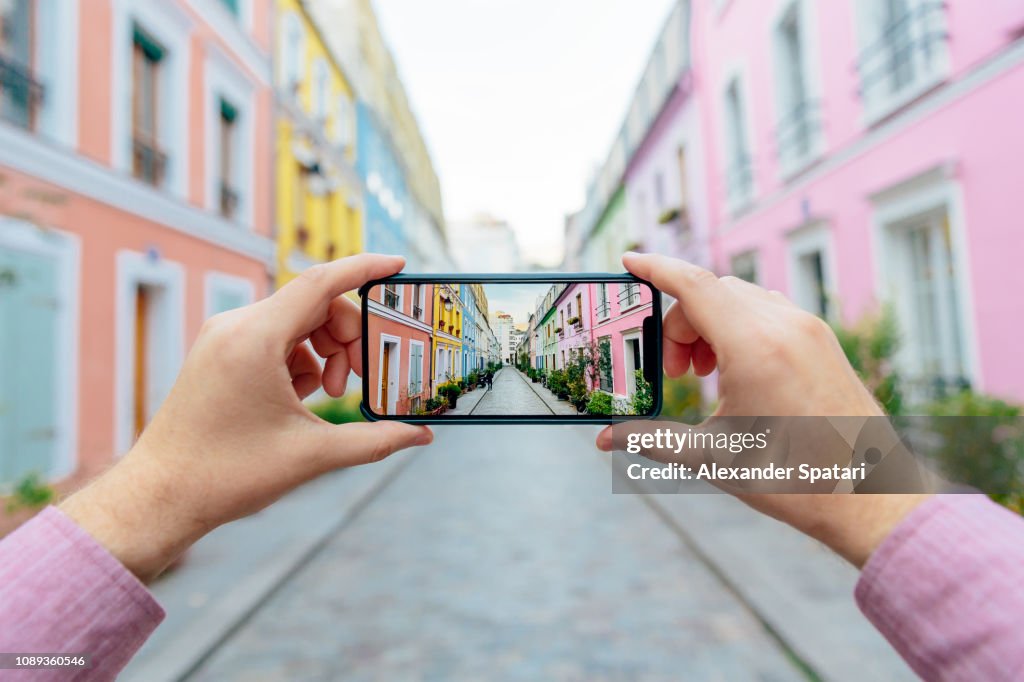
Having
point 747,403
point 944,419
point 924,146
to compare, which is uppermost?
point 924,146

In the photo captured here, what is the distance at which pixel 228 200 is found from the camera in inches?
369

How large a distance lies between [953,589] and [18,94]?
7.27 m

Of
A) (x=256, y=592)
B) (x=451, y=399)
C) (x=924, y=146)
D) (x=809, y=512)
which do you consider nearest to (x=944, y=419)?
(x=924, y=146)

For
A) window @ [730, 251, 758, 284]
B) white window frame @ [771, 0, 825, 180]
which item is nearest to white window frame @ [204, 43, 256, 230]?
white window frame @ [771, 0, 825, 180]

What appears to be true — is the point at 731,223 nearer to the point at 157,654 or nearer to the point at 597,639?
the point at 597,639

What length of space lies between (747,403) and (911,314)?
686cm

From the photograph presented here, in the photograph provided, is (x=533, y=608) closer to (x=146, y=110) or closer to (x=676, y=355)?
(x=676, y=355)

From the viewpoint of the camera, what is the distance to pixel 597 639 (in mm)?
3832

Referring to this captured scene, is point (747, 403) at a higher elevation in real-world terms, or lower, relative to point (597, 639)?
higher

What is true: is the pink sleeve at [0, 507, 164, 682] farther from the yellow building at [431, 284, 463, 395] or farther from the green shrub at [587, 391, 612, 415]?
the green shrub at [587, 391, 612, 415]

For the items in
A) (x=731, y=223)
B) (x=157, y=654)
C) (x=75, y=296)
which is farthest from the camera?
(x=731, y=223)

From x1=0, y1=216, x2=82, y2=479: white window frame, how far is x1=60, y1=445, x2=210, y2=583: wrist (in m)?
5.53

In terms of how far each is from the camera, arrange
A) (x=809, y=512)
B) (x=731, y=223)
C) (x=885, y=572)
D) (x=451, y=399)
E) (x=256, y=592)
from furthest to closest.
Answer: (x=731, y=223) < (x=256, y=592) < (x=451, y=399) < (x=809, y=512) < (x=885, y=572)

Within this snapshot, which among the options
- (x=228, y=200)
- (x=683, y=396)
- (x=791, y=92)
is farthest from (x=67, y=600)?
(x=683, y=396)
